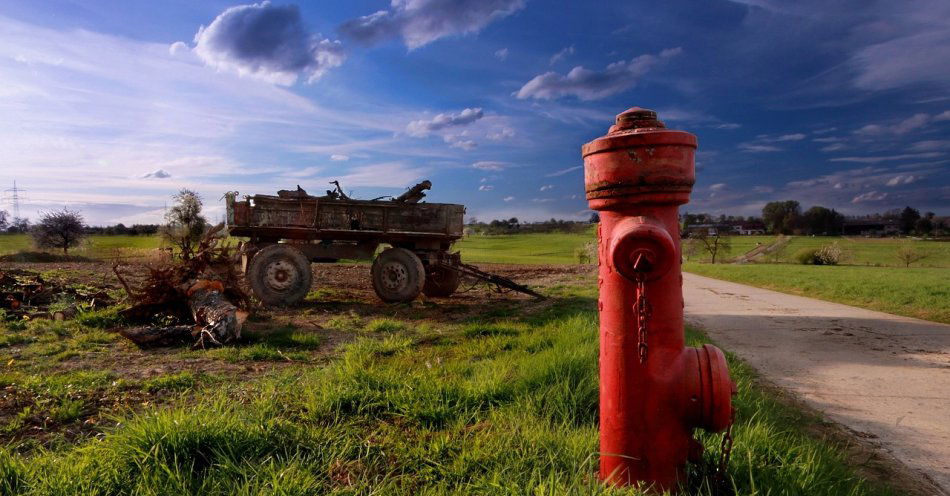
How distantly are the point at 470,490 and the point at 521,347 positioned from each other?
3197mm

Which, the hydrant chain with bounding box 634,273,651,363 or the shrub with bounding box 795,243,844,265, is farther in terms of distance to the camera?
the shrub with bounding box 795,243,844,265

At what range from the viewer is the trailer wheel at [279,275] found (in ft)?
31.3

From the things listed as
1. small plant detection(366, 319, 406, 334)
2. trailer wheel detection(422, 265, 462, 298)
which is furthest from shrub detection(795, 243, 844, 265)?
small plant detection(366, 319, 406, 334)

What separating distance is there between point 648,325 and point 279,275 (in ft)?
28.4

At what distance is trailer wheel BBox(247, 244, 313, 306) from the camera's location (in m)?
9.53

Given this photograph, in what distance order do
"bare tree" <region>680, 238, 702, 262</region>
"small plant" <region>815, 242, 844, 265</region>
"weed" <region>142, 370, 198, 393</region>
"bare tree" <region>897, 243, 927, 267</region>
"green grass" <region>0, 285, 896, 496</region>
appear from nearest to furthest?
"green grass" <region>0, 285, 896, 496</region> < "weed" <region>142, 370, 198, 393</region> < "bare tree" <region>897, 243, 927, 267</region> < "small plant" <region>815, 242, 844, 265</region> < "bare tree" <region>680, 238, 702, 262</region>

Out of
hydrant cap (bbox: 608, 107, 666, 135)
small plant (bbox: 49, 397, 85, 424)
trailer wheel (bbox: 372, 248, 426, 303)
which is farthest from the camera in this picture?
trailer wheel (bbox: 372, 248, 426, 303)

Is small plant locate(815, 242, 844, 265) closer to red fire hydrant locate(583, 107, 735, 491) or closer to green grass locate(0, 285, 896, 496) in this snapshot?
green grass locate(0, 285, 896, 496)

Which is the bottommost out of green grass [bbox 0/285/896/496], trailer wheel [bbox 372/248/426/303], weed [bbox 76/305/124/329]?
weed [bbox 76/305/124/329]

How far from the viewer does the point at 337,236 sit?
33.5 feet

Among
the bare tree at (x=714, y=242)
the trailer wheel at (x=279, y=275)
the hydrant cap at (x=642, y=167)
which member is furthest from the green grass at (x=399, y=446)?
the bare tree at (x=714, y=242)

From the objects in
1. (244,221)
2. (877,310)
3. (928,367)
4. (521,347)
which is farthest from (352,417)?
(877,310)

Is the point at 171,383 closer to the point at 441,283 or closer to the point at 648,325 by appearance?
the point at 648,325

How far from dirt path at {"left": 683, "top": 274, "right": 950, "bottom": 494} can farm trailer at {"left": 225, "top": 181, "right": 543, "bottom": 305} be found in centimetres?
519
